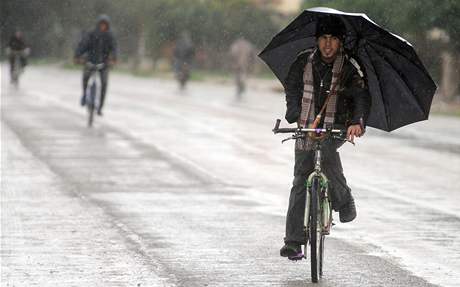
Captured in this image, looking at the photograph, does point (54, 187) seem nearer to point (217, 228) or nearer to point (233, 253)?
point (217, 228)

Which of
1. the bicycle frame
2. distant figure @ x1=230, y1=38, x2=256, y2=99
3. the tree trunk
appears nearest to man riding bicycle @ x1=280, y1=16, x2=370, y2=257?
the bicycle frame

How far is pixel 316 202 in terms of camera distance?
877 cm

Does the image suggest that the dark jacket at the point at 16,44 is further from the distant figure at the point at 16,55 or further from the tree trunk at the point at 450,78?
the tree trunk at the point at 450,78

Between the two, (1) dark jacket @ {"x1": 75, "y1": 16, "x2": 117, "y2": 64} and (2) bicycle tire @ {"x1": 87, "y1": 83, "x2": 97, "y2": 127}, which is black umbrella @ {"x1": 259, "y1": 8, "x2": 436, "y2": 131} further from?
(1) dark jacket @ {"x1": 75, "y1": 16, "x2": 117, "y2": 64}

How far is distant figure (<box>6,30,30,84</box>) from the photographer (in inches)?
1581

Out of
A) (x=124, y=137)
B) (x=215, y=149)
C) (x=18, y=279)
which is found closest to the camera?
(x=18, y=279)

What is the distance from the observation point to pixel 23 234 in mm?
11094

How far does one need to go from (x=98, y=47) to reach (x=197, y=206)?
12.6 meters

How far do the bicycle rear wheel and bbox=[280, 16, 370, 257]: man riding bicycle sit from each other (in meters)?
0.25

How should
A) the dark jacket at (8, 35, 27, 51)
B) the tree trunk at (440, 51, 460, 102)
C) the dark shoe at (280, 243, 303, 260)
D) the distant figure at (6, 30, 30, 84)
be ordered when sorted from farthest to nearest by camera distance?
the dark jacket at (8, 35, 27, 51)
the distant figure at (6, 30, 30, 84)
the tree trunk at (440, 51, 460, 102)
the dark shoe at (280, 243, 303, 260)

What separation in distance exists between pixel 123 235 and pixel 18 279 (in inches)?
87.9

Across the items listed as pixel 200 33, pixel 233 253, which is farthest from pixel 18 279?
pixel 200 33

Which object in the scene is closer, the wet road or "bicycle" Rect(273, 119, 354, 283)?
"bicycle" Rect(273, 119, 354, 283)

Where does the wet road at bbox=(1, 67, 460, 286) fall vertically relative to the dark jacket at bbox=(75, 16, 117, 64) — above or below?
below
